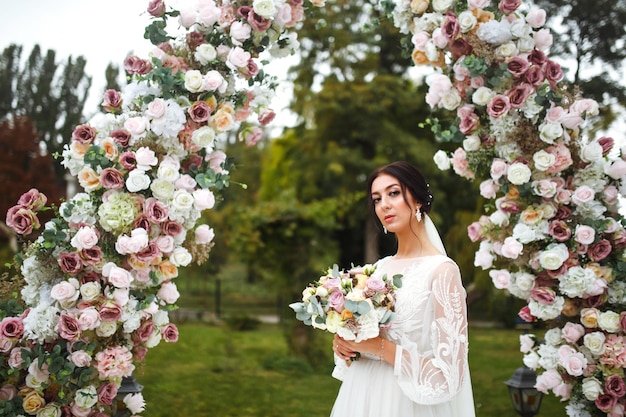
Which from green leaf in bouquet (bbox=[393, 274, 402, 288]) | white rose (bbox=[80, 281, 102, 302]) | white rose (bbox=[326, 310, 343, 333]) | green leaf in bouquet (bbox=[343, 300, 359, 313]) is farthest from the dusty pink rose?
green leaf in bouquet (bbox=[393, 274, 402, 288])

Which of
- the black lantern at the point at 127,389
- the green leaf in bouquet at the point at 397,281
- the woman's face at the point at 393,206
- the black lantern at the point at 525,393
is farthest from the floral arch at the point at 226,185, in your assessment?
the green leaf in bouquet at the point at 397,281

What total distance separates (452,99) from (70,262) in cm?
266

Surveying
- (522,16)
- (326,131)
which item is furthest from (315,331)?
(326,131)

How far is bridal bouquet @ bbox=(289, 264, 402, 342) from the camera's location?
2602mm

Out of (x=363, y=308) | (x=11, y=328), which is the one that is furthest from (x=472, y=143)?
(x=11, y=328)

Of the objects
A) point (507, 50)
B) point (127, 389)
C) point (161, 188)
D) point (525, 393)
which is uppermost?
point (507, 50)

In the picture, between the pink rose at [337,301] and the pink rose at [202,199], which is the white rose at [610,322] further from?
the pink rose at [202,199]

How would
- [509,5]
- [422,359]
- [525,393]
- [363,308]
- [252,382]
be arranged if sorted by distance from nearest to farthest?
[363,308], [422,359], [509,5], [525,393], [252,382]

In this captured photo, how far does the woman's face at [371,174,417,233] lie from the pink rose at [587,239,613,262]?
161 cm

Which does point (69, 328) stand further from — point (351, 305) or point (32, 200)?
point (351, 305)

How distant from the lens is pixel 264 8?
360 cm

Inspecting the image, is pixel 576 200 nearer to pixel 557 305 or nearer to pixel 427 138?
pixel 557 305

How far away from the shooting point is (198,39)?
3.67 m

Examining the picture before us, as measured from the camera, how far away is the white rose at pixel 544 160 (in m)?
3.95
